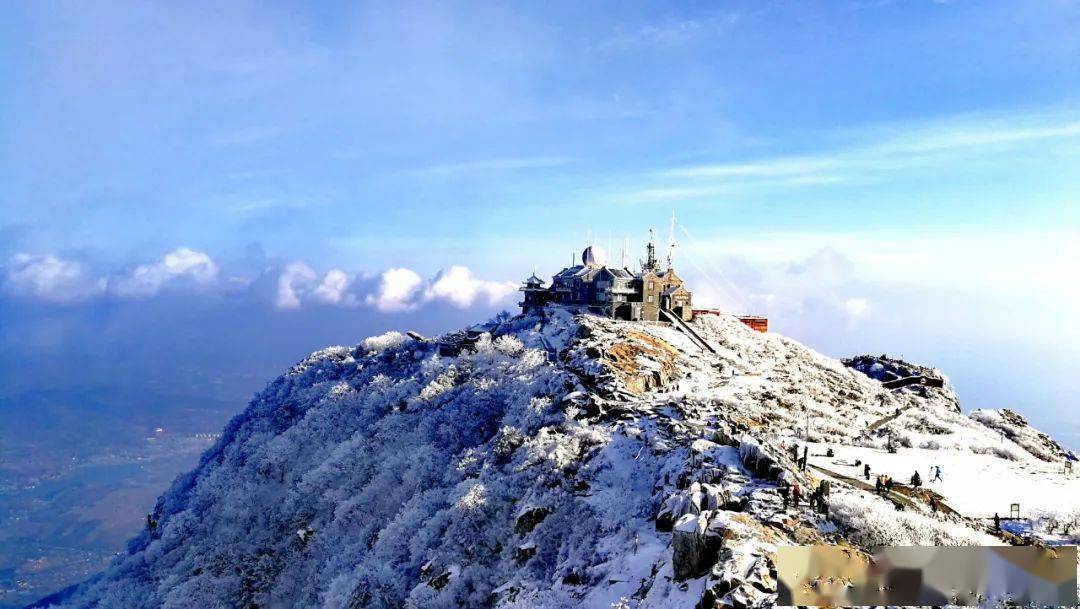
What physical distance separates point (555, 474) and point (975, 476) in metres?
28.2

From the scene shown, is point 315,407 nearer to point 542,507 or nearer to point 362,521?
point 362,521

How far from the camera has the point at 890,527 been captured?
1042 inches

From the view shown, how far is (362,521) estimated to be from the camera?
49500 millimetres

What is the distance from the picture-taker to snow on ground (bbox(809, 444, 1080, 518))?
3525cm

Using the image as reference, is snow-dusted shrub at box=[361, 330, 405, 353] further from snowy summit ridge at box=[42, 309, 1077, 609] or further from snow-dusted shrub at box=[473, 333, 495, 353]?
snow-dusted shrub at box=[473, 333, 495, 353]

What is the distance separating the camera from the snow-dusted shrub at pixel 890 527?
26.2 m

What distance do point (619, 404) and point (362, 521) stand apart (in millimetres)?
22661

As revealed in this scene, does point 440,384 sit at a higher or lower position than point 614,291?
lower
